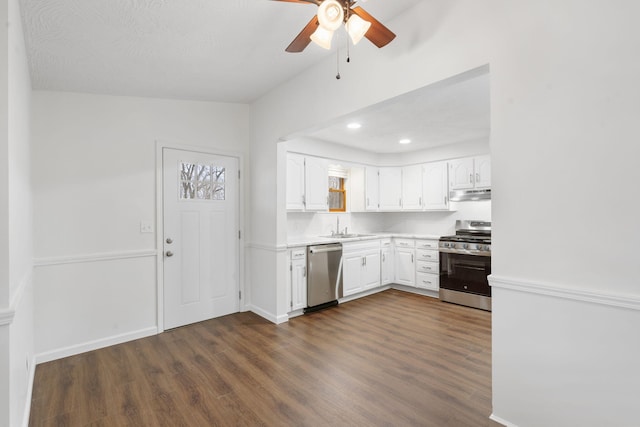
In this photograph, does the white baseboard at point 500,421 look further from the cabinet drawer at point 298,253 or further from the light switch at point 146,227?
the light switch at point 146,227

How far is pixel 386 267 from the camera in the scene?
511 centimetres

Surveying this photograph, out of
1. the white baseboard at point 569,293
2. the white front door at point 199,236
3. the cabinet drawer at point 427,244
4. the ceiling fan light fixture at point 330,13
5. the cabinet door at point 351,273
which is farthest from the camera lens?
the cabinet drawer at point 427,244

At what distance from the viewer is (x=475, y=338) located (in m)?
3.13

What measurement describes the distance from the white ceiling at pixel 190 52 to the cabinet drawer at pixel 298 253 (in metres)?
1.55

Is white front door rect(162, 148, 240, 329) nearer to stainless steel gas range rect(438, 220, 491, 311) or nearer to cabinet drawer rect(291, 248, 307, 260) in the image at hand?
cabinet drawer rect(291, 248, 307, 260)

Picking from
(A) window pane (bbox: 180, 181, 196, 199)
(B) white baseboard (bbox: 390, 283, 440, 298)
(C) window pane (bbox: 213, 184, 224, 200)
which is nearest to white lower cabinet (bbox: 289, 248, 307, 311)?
(C) window pane (bbox: 213, 184, 224, 200)

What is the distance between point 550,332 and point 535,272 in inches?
12.0

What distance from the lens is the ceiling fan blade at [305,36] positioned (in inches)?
65.9

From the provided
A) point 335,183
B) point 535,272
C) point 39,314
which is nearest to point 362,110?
point 535,272

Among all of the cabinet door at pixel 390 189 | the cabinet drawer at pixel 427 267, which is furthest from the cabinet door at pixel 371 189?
the cabinet drawer at pixel 427 267

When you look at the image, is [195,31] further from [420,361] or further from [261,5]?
[420,361]

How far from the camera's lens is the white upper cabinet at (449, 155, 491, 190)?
182 inches

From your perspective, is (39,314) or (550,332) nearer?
(550,332)

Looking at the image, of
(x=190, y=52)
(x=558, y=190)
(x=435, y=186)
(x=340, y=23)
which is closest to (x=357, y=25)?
(x=340, y=23)
